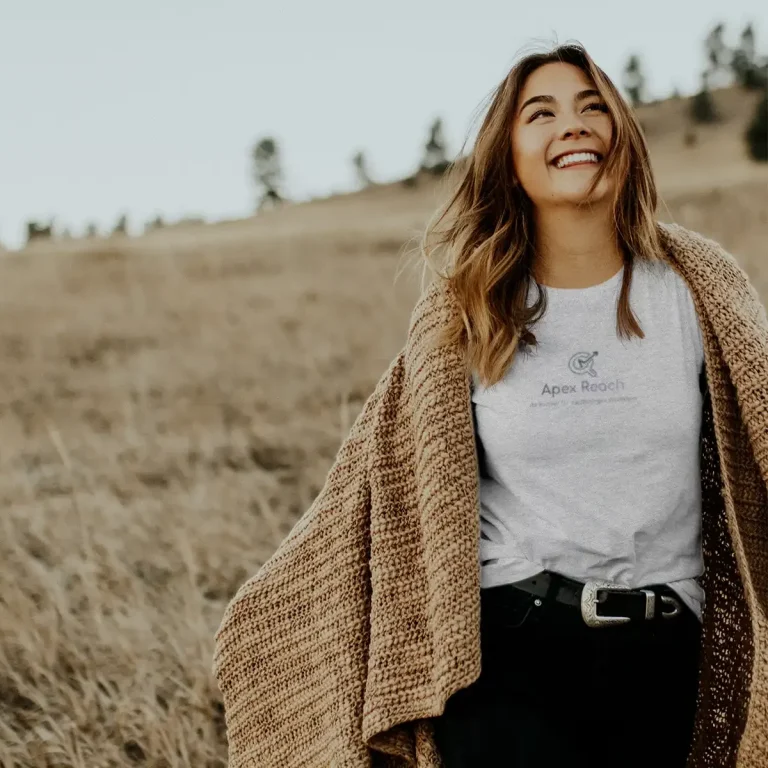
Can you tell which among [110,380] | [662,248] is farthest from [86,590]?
[110,380]

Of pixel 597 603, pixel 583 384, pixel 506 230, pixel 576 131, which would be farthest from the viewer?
pixel 506 230

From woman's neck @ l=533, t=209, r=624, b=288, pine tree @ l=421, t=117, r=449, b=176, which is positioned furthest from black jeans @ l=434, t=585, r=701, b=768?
pine tree @ l=421, t=117, r=449, b=176

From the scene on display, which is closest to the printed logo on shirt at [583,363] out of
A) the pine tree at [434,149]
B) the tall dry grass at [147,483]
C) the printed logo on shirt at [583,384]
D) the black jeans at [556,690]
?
the printed logo on shirt at [583,384]

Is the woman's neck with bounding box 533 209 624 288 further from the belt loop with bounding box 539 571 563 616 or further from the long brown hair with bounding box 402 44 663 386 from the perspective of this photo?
the belt loop with bounding box 539 571 563 616

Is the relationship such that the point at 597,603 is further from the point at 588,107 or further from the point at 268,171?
the point at 268,171

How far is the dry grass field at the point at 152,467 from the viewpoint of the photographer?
9.98 feet

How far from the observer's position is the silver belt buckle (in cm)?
188

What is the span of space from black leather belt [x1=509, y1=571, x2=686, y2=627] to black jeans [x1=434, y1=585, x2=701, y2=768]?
0.02m

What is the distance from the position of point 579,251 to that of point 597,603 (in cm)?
82

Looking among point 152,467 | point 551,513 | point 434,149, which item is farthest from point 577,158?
point 434,149

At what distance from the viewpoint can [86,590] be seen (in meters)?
3.72

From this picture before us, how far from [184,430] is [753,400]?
16.6 ft

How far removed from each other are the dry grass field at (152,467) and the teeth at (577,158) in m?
0.39

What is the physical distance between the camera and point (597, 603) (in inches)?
74.3
